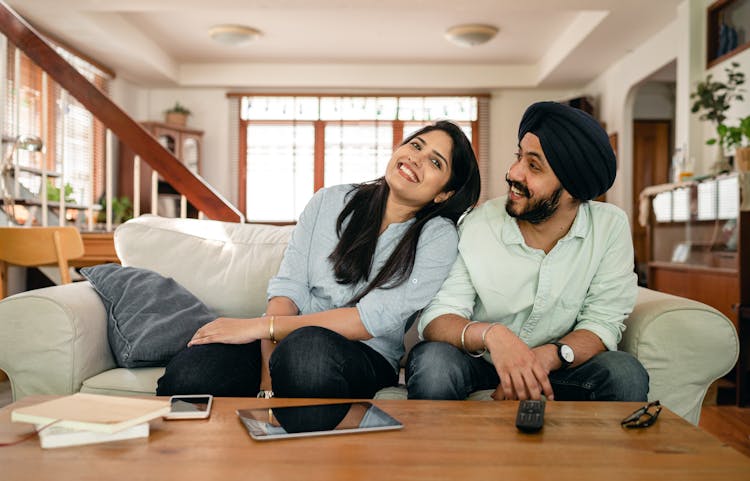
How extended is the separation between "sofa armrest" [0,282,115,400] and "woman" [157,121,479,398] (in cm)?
24

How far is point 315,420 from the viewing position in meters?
1.13

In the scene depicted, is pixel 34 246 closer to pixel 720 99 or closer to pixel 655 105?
pixel 720 99

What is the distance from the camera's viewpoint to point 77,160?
6.72 m

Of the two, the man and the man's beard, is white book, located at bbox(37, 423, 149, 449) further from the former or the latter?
the man's beard

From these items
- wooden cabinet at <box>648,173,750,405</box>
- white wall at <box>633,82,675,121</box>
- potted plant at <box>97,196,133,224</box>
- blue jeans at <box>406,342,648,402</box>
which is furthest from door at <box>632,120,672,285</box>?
blue jeans at <box>406,342,648,402</box>

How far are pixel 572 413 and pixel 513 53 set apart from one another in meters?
6.82

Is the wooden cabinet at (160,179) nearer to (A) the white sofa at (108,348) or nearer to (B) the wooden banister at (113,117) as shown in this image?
(B) the wooden banister at (113,117)

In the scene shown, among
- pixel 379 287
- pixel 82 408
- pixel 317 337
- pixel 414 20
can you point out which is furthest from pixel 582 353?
pixel 414 20

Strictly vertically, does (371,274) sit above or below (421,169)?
below

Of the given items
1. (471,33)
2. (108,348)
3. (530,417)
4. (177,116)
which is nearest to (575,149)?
(530,417)

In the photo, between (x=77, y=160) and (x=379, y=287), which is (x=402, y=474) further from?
(x=77, y=160)

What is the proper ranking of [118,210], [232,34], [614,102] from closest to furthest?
[232,34]
[118,210]
[614,102]

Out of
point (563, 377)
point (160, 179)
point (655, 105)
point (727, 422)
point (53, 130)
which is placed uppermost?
point (655, 105)

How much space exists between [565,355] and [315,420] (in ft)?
2.23
